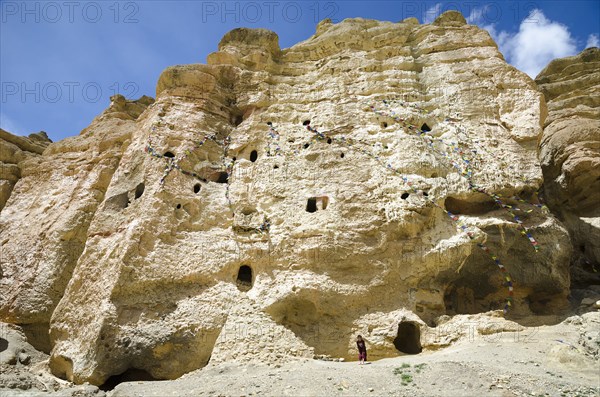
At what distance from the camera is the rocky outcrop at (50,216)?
13.7 metres

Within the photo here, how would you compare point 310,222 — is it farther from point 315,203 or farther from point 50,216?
point 50,216

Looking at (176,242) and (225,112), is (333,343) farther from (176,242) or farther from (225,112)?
(225,112)

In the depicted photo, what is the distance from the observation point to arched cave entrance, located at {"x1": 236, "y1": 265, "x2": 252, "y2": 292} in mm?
11898

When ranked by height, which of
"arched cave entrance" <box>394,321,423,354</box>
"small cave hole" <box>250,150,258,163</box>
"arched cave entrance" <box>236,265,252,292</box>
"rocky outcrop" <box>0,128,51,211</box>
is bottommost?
"arched cave entrance" <box>394,321,423,354</box>

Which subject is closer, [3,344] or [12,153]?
[3,344]

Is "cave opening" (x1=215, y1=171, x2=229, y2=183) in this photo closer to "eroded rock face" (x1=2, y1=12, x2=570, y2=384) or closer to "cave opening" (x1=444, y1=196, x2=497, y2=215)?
"eroded rock face" (x1=2, y1=12, x2=570, y2=384)

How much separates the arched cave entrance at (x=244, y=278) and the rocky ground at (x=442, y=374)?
211 centimetres

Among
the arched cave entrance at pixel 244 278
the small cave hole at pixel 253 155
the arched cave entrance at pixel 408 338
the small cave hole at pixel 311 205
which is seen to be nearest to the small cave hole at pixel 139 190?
the small cave hole at pixel 253 155

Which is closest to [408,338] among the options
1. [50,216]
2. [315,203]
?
[315,203]

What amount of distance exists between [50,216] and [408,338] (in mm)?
10742

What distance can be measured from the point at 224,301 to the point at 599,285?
383 inches

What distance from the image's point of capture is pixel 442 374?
27.2 feet

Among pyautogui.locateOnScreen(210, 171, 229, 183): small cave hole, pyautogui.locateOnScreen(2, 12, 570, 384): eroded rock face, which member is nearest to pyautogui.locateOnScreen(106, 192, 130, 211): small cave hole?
pyautogui.locateOnScreen(2, 12, 570, 384): eroded rock face

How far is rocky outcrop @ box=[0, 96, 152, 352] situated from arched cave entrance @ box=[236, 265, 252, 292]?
522cm
